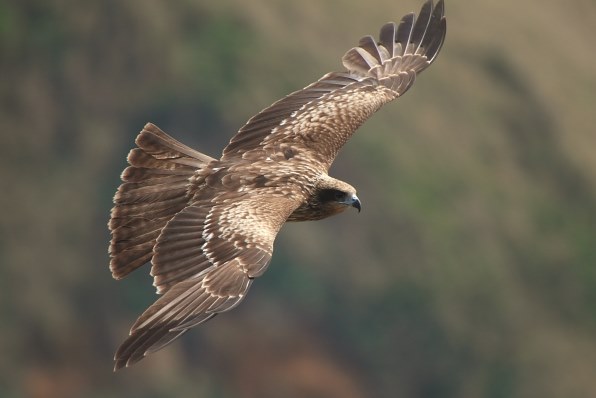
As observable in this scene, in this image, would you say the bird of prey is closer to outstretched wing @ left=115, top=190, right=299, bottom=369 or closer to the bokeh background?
outstretched wing @ left=115, top=190, right=299, bottom=369

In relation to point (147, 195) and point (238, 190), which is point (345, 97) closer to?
point (238, 190)

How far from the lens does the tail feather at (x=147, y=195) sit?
13750mm

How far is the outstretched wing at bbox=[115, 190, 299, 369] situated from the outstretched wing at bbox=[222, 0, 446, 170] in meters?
1.49

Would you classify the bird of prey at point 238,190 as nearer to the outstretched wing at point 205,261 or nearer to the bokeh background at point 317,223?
the outstretched wing at point 205,261

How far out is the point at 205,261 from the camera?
1276 centimetres

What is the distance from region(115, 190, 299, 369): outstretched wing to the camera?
11938 mm

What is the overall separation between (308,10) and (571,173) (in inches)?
389

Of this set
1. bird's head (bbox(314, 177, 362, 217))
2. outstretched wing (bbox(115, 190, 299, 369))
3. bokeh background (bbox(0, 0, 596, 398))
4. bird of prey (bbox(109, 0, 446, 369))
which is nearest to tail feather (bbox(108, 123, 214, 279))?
bird of prey (bbox(109, 0, 446, 369))

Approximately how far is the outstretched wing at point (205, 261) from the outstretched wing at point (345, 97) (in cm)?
149

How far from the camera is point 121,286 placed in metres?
42.8

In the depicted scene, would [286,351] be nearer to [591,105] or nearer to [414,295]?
[414,295]

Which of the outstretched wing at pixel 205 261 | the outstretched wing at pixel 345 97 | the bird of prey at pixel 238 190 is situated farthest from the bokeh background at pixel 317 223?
the outstretched wing at pixel 205 261

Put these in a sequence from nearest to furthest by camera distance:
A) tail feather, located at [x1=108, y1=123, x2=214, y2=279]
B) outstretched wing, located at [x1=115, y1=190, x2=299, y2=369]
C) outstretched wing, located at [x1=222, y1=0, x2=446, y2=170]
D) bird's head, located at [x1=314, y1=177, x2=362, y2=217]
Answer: outstretched wing, located at [x1=115, y1=190, x2=299, y2=369]
tail feather, located at [x1=108, y1=123, x2=214, y2=279]
bird's head, located at [x1=314, y1=177, x2=362, y2=217]
outstretched wing, located at [x1=222, y1=0, x2=446, y2=170]

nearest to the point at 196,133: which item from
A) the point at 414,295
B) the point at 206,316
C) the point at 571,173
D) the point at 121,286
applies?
the point at 121,286
